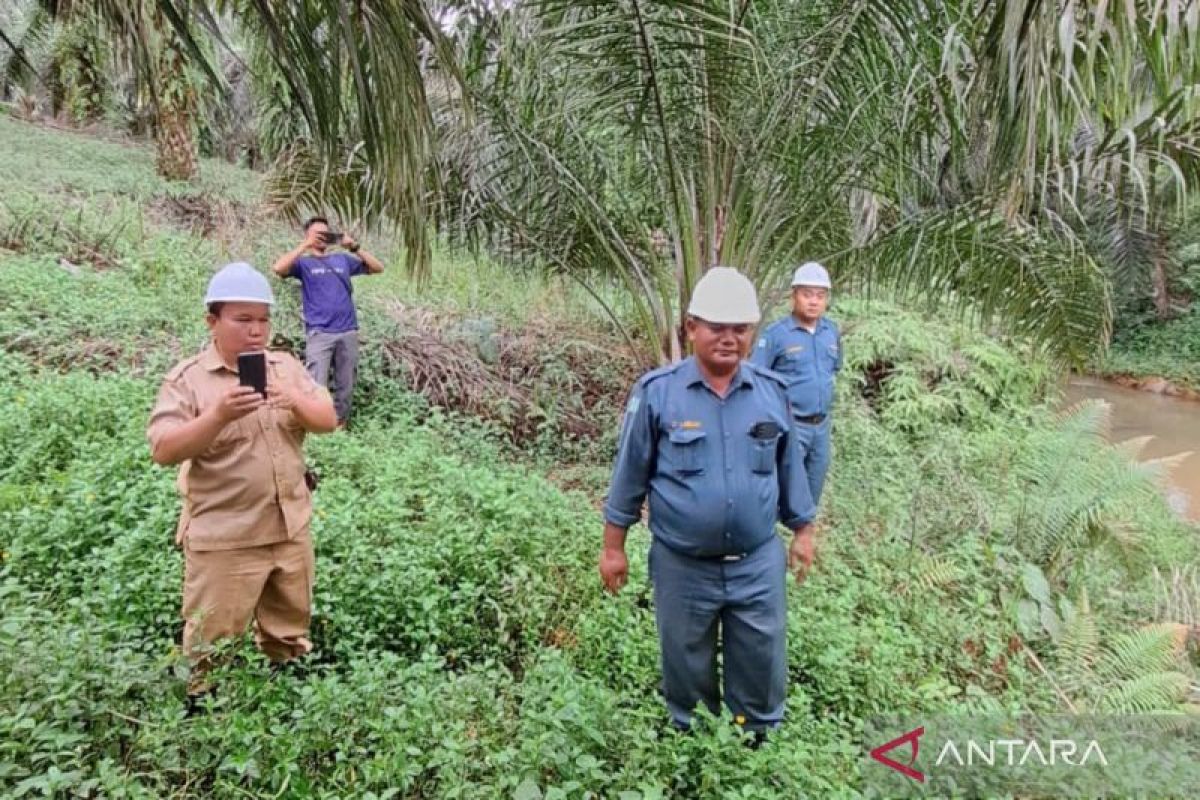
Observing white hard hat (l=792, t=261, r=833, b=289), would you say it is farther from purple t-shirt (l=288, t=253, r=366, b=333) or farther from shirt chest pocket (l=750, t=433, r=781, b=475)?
purple t-shirt (l=288, t=253, r=366, b=333)

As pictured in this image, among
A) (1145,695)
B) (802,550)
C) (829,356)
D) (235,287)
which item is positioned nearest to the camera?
(235,287)

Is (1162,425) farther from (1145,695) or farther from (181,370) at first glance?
(181,370)

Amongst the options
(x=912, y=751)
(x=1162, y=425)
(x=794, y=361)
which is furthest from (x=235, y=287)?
(x=1162, y=425)

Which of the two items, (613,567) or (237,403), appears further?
(613,567)

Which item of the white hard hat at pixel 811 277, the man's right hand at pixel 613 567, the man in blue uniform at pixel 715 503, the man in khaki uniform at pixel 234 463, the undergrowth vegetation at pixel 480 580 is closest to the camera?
the undergrowth vegetation at pixel 480 580

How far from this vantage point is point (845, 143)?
169 inches

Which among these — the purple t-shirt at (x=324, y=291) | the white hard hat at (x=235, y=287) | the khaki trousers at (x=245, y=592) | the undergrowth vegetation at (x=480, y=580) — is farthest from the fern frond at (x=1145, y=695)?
the purple t-shirt at (x=324, y=291)

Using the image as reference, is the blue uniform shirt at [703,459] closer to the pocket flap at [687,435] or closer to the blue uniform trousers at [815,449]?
the pocket flap at [687,435]

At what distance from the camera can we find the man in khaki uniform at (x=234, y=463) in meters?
2.19

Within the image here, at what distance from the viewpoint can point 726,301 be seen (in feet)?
7.46

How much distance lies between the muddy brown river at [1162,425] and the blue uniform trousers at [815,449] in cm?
527

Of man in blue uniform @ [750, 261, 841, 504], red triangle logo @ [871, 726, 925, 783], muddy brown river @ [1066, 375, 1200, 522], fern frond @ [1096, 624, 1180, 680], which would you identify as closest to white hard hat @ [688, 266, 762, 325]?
red triangle logo @ [871, 726, 925, 783]

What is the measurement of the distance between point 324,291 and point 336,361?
0.54 metres

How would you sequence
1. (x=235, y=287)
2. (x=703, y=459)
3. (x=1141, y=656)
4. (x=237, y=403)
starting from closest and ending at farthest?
(x=237, y=403), (x=235, y=287), (x=703, y=459), (x=1141, y=656)
